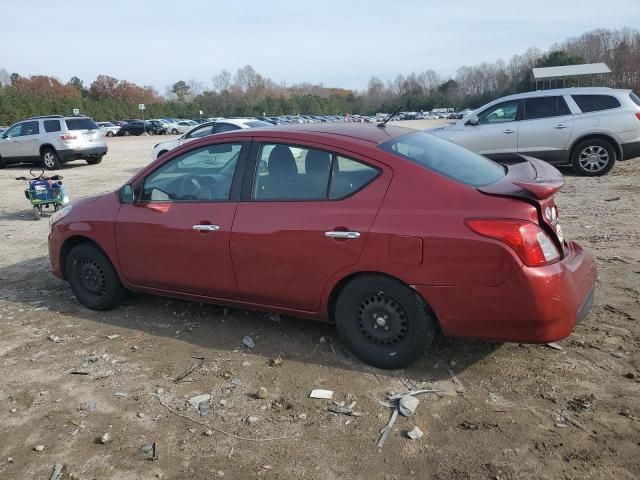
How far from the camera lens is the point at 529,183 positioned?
332 centimetres

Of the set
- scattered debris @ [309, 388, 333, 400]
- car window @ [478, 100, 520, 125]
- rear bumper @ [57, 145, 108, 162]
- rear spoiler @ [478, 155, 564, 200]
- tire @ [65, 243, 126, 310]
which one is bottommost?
scattered debris @ [309, 388, 333, 400]

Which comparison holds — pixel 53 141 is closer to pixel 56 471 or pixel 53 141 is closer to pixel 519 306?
pixel 56 471

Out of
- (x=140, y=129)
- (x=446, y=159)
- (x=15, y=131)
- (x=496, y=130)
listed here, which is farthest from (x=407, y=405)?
(x=140, y=129)

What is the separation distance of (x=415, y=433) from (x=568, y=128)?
976 centimetres

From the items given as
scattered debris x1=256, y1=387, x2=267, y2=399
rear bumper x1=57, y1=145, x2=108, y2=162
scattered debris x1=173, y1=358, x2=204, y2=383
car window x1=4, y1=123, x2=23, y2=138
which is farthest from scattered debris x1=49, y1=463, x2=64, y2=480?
car window x1=4, y1=123, x2=23, y2=138

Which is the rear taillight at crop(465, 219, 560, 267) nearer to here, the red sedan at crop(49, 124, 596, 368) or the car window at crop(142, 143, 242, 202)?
the red sedan at crop(49, 124, 596, 368)

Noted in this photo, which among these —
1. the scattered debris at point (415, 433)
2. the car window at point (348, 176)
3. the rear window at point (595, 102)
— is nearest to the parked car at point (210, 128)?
the rear window at point (595, 102)

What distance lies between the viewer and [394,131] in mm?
4164

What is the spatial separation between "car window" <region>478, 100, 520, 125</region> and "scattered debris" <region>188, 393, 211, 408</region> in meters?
10.0

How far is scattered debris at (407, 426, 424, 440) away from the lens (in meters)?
2.94

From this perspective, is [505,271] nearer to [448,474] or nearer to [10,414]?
[448,474]

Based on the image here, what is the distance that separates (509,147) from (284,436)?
984cm

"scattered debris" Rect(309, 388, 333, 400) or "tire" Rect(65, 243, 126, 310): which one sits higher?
"tire" Rect(65, 243, 126, 310)

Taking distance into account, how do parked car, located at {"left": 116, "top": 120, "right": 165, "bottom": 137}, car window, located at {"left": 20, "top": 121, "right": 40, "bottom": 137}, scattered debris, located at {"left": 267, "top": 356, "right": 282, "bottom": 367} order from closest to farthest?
scattered debris, located at {"left": 267, "top": 356, "right": 282, "bottom": 367} → car window, located at {"left": 20, "top": 121, "right": 40, "bottom": 137} → parked car, located at {"left": 116, "top": 120, "right": 165, "bottom": 137}
